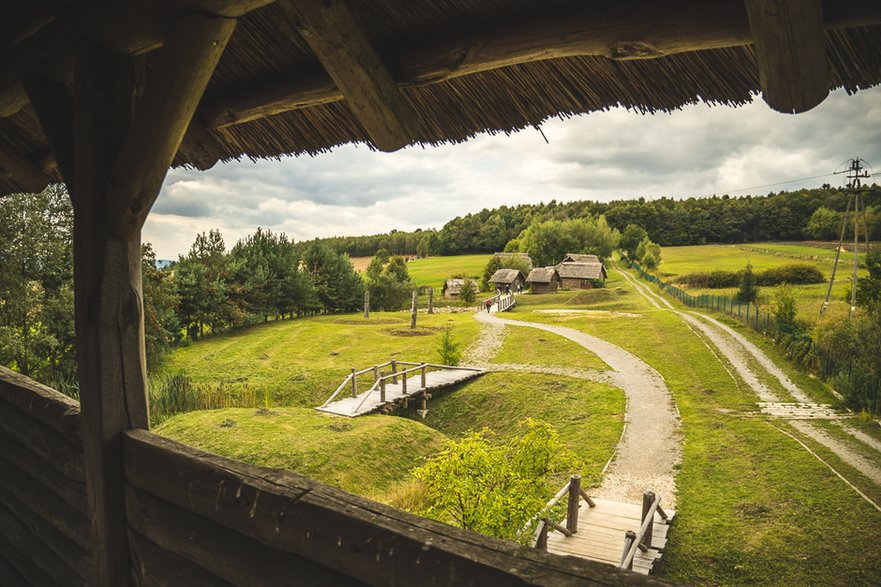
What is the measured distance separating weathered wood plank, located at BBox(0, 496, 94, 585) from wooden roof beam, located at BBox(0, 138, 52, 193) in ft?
7.62

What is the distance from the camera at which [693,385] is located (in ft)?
62.3

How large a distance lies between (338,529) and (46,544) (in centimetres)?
269

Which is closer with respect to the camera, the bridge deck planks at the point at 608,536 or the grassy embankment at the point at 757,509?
the bridge deck planks at the point at 608,536

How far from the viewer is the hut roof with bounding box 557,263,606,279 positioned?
49875 mm

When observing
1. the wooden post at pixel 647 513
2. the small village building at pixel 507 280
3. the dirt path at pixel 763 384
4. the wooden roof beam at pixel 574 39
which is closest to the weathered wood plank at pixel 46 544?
the wooden roof beam at pixel 574 39

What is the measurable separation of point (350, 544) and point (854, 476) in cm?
A: 1406

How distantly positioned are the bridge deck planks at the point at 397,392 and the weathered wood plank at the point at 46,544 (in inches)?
471

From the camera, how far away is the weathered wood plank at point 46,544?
9.07 feet

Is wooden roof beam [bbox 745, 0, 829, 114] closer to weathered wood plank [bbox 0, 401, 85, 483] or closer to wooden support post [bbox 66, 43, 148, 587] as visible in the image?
wooden support post [bbox 66, 43, 148, 587]

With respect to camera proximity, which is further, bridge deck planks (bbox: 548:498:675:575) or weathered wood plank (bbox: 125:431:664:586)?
bridge deck planks (bbox: 548:498:675:575)

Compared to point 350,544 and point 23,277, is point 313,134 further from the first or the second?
point 23,277

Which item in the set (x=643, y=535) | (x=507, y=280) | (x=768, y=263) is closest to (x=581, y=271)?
(x=507, y=280)

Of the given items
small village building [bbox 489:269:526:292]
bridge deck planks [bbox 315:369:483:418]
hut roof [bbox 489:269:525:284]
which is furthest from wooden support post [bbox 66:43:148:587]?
hut roof [bbox 489:269:525:284]

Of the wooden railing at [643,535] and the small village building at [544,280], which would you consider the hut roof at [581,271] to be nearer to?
the small village building at [544,280]
